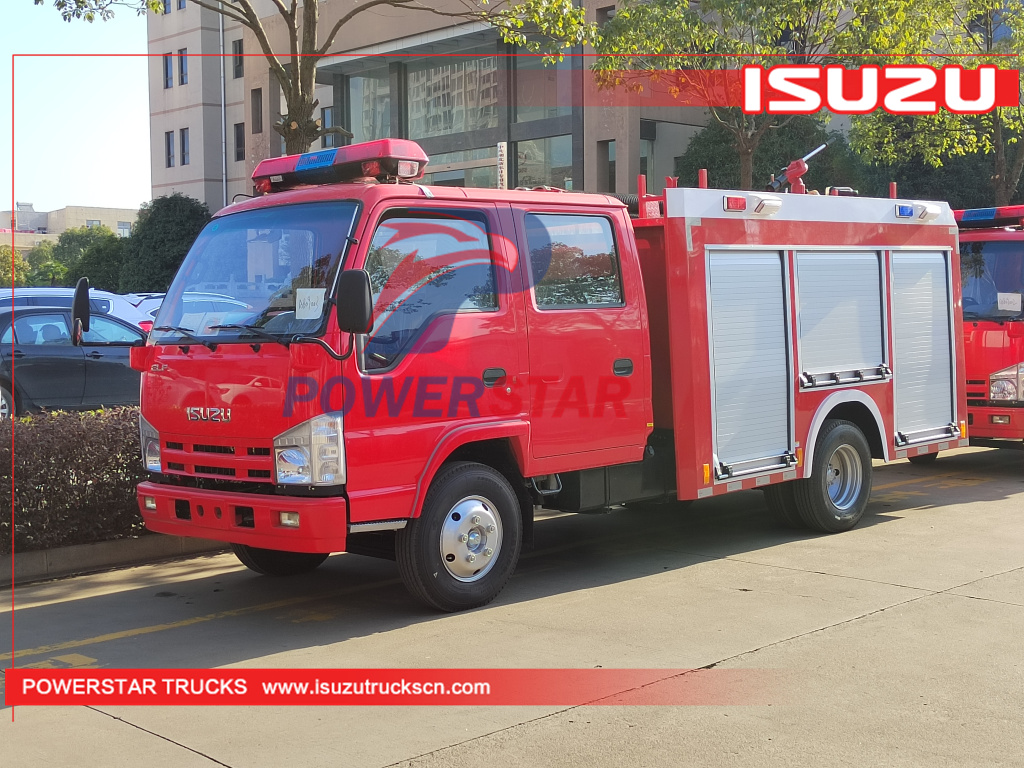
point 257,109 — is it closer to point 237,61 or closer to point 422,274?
point 237,61

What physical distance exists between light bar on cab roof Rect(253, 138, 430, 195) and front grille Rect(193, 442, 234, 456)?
1.69 meters

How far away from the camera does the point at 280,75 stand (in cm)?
1205

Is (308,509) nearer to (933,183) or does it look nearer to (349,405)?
(349,405)

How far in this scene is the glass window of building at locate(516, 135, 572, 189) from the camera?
102 ft

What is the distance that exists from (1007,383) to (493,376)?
7.12 m

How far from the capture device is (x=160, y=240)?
44875 millimetres

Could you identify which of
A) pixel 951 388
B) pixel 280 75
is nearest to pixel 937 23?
pixel 951 388

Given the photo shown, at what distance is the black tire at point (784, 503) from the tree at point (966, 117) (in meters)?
9.60

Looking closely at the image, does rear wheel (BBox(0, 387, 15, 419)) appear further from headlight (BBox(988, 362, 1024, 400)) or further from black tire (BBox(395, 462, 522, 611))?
headlight (BBox(988, 362, 1024, 400))

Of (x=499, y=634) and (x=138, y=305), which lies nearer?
(x=499, y=634)

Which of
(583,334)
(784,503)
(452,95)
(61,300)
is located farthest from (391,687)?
(452,95)

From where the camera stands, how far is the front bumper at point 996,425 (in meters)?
11.7

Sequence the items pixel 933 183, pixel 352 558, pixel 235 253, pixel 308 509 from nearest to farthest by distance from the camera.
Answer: pixel 308 509 < pixel 235 253 < pixel 352 558 < pixel 933 183

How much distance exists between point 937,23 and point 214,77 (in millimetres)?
44116
